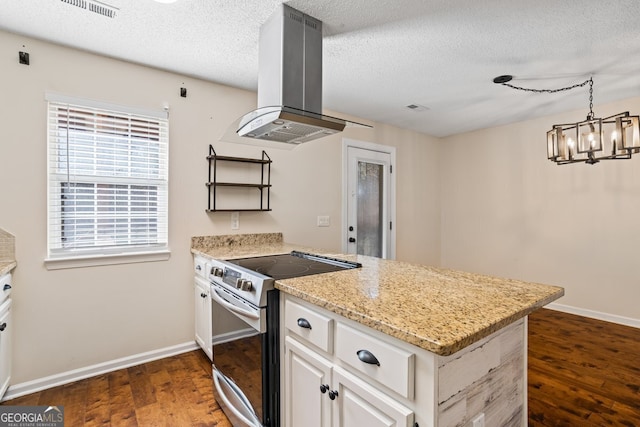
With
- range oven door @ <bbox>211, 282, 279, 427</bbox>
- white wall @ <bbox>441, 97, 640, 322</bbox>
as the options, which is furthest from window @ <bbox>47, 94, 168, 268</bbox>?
white wall @ <bbox>441, 97, 640, 322</bbox>

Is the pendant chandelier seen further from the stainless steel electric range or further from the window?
the window

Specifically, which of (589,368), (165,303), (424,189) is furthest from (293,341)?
(424,189)

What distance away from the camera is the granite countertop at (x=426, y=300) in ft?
3.08

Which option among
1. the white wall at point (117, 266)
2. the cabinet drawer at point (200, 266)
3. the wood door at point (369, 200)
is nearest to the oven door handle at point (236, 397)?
the cabinet drawer at point (200, 266)

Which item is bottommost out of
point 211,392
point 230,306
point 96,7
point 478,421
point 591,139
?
point 211,392

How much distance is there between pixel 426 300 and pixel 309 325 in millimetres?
481

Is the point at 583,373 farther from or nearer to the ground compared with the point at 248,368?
nearer to the ground

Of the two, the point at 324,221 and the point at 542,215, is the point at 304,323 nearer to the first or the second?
the point at 324,221

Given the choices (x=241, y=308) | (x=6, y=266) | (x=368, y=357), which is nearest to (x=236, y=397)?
(x=241, y=308)

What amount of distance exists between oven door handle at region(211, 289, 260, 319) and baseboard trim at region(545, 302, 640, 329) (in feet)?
13.2

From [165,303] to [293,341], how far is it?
174 centimetres

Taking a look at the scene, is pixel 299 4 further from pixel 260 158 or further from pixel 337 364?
pixel 337 364

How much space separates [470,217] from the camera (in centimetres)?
→ 475

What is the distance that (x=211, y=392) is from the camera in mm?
2191
